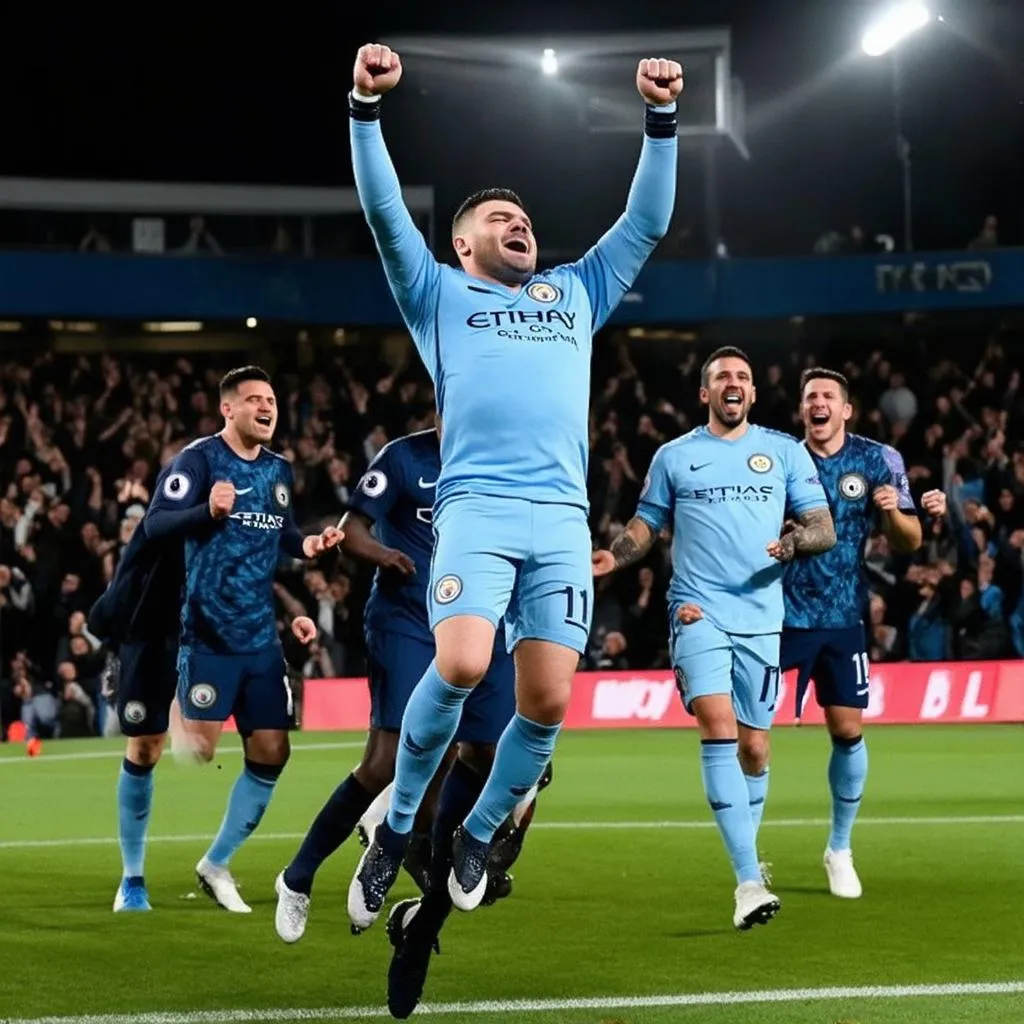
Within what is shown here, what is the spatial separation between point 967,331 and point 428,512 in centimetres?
2771

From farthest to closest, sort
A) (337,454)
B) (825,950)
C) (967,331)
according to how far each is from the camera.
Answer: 1. (967,331)
2. (337,454)
3. (825,950)

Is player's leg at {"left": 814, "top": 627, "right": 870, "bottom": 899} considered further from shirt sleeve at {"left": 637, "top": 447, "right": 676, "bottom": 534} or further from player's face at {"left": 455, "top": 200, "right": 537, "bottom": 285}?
player's face at {"left": 455, "top": 200, "right": 537, "bottom": 285}

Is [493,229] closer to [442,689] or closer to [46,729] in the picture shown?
[442,689]

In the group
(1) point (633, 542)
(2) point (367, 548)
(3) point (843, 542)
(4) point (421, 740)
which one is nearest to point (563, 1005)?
(4) point (421, 740)

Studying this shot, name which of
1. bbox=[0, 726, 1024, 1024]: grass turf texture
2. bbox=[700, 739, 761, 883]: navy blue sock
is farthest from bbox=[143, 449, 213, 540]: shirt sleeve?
bbox=[700, 739, 761, 883]: navy blue sock

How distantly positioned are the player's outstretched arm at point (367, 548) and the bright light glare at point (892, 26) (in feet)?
69.4

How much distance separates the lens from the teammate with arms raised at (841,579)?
33.8 feet

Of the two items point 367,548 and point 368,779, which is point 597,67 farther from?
point 368,779

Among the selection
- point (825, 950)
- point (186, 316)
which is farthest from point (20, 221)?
point (825, 950)

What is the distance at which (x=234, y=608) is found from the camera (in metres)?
9.75

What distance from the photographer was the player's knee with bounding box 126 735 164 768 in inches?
388

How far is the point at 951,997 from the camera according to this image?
6941 mm

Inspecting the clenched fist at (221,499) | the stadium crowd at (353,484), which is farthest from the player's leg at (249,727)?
the stadium crowd at (353,484)

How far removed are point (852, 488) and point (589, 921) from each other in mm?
2733
